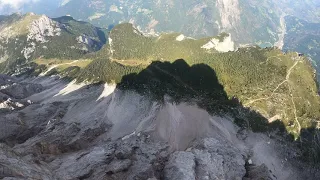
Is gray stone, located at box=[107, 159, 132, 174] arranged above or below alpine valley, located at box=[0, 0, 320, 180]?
above

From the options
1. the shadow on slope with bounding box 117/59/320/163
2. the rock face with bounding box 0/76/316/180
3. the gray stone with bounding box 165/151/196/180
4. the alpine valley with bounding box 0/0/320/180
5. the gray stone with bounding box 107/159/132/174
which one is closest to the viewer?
the gray stone with bounding box 165/151/196/180

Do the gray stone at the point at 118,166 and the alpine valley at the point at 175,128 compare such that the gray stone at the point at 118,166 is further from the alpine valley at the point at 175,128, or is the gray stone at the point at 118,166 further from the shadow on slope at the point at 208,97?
the shadow on slope at the point at 208,97

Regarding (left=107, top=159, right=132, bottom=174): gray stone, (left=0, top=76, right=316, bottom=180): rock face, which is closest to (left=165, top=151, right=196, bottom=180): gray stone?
(left=0, top=76, right=316, bottom=180): rock face

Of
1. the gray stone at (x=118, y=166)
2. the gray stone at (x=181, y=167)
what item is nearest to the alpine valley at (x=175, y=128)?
the gray stone at (x=181, y=167)

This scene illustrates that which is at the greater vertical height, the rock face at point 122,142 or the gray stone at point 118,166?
the gray stone at point 118,166

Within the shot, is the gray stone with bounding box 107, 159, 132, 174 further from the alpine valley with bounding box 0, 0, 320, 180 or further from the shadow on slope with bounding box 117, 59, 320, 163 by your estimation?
the shadow on slope with bounding box 117, 59, 320, 163

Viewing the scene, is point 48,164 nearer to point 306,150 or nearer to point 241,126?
point 241,126

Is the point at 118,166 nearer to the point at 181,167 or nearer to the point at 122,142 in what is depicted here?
the point at 181,167

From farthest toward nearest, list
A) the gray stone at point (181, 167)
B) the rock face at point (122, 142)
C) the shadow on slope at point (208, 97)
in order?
the shadow on slope at point (208, 97) → the rock face at point (122, 142) → the gray stone at point (181, 167)

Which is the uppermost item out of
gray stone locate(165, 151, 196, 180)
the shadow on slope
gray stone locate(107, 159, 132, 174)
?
gray stone locate(107, 159, 132, 174)
